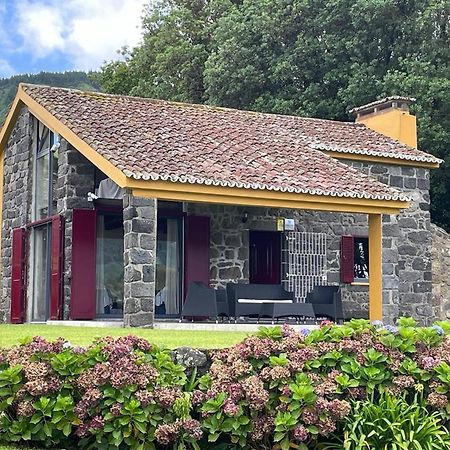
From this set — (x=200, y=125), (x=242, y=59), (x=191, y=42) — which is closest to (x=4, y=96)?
(x=191, y=42)

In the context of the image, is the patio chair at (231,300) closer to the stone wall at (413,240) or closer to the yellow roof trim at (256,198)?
the yellow roof trim at (256,198)

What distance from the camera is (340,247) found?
1809 centimetres

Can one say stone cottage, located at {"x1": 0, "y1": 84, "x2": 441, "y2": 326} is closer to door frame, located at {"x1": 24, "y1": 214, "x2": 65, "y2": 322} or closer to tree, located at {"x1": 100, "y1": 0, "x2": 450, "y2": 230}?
door frame, located at {"x1": 24, "y1": 214, "x2": 65, "y2": 322}

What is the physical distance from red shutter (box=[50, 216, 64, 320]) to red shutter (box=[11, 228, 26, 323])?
5.14 ft

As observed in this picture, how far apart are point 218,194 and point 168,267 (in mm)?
3208

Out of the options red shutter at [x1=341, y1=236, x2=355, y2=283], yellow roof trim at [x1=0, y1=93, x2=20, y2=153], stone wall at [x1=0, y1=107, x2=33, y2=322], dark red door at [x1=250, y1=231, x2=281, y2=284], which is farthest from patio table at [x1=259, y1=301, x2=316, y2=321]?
yellow roof trim at [x1=0, y1=93, x2=20, y2=153]

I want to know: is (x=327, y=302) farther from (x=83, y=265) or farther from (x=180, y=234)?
(x=83, y=265)

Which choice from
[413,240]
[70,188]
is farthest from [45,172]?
[413,240]

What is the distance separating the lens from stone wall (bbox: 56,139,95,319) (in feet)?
53.6

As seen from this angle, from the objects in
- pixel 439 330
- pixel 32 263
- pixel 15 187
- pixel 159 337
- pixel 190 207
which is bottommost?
pixel 159 337

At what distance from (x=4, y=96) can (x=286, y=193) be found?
3633 cm

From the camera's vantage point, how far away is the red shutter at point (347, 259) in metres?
18.0

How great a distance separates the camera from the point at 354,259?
60.8ft

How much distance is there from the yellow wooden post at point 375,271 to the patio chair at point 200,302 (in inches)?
109
